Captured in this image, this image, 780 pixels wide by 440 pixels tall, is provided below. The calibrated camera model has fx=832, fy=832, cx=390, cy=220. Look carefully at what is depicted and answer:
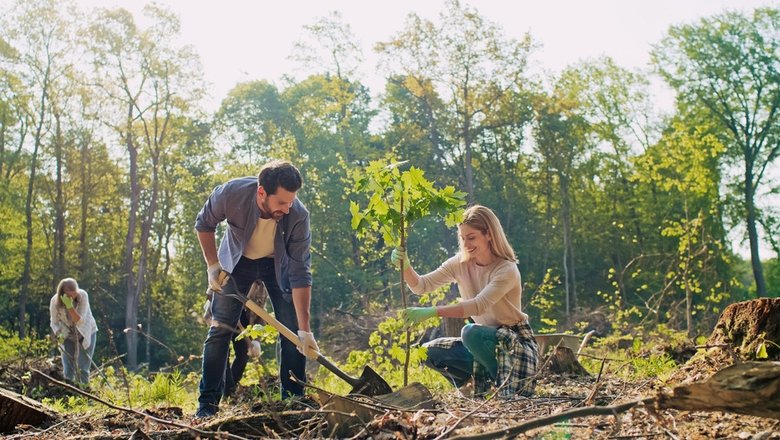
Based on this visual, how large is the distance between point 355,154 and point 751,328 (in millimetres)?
23640

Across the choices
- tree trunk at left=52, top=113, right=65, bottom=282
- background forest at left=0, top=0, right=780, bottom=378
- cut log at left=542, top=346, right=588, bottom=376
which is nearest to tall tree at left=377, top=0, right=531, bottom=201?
background forest at left=0, top=0, right=780, bottom=378

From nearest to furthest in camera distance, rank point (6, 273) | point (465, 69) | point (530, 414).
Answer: point (530, 414), point (6, 273), point (465, 69)

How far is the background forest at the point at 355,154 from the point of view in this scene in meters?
24.4

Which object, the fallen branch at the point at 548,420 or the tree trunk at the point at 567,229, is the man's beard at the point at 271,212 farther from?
the tree trunk at the point at 567,229

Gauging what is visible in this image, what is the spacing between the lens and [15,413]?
446cm

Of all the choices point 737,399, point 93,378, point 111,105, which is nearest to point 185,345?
point 111,105

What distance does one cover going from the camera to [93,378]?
35.4 ft

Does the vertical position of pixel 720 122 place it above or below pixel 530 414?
above

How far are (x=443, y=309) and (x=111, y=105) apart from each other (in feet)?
73.6

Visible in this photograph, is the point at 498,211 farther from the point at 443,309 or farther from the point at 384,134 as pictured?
the point at 443,309

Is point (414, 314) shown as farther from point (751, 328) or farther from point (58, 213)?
point (58, 213)

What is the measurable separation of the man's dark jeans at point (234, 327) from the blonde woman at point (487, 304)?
91 cm

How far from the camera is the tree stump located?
4535 mm

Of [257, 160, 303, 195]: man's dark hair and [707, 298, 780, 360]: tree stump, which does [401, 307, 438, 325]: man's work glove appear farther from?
[707, 298, 780, 360]: tree stump
